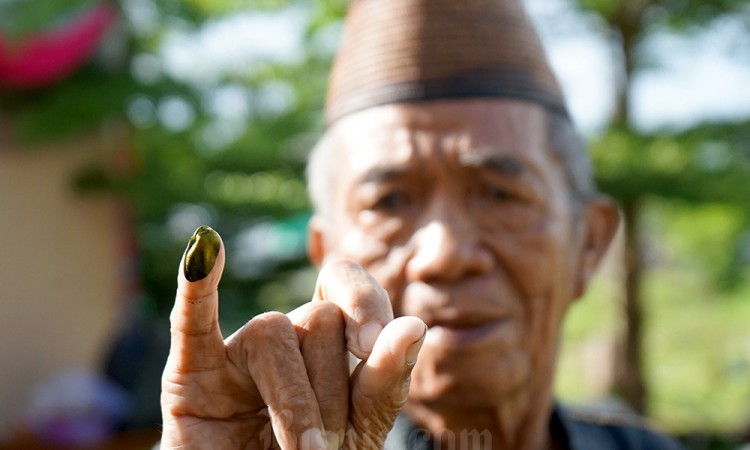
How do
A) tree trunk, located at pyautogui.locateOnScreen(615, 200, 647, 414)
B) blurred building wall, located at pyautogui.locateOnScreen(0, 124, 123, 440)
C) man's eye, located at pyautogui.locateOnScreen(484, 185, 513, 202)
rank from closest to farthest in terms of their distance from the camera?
1. man's eye, located at pyautogui.locateOnScreen(484, 185, 513, 202)
2. tree trunk, located at pyautogui.locateOnScreen(615, 200, 647, 414)
3. blurred building wall, located at pyautogui.locateOnScreen(0, 124, 123, 440)

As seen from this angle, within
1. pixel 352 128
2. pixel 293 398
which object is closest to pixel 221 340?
pixel 293 398

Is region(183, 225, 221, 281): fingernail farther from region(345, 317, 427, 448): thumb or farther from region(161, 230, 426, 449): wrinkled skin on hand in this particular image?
region(345, 317, 427, 448): thumb

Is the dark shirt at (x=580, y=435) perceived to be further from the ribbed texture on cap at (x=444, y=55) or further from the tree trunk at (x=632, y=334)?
the tree trunk at (x=632, y=334)

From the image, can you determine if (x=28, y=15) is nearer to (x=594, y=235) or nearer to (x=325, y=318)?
(x=594, y=235)

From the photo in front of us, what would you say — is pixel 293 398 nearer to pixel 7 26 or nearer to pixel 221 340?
pixel 221 340

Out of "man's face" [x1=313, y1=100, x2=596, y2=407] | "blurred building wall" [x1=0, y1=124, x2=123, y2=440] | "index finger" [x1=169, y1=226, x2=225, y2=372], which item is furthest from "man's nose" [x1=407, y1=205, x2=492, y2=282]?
"blurred building wall" [x1=0, y1=124, x2=123, y2=440]
